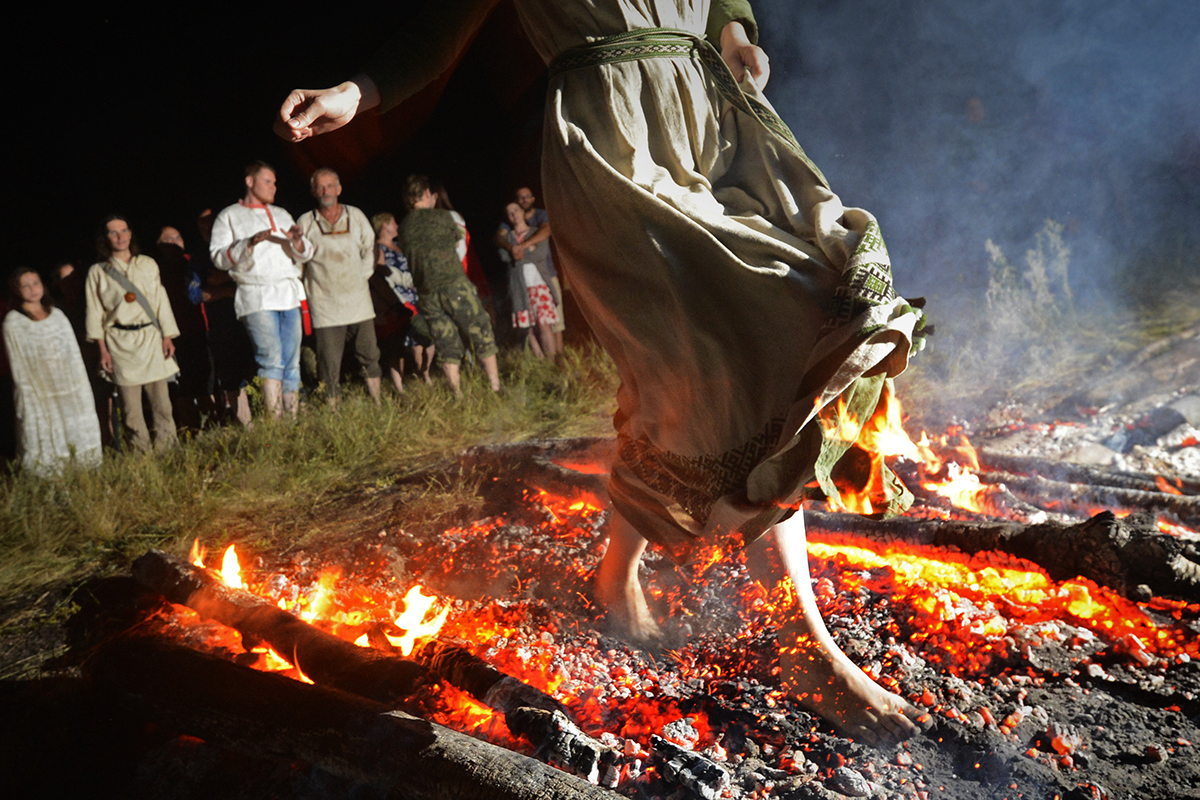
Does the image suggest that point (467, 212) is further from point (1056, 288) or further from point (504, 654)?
point (504, 654)

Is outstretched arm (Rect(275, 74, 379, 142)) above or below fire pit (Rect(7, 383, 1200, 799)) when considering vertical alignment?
above

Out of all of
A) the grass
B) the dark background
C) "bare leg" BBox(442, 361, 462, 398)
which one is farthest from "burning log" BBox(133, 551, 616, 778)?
the dark background

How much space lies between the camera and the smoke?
6.05 meters

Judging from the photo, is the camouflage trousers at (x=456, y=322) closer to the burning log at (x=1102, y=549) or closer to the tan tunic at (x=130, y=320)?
the tan tunic at (x=130, y=320)

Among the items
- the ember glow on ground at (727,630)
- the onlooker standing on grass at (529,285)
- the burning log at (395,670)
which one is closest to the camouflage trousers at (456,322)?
the onlooker standing on grass at (529,285)

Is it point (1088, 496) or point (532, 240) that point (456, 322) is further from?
point (1088, 496)

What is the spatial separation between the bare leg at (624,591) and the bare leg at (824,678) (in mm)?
440

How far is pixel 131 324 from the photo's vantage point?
5367 mm

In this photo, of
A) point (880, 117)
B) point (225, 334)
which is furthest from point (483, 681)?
point (880, 117)

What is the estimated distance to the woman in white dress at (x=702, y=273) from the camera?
160 cm

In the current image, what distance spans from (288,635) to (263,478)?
2301 millimetres

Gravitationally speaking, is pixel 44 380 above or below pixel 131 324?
below

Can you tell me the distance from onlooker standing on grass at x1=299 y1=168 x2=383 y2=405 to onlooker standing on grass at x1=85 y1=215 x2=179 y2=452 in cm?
114

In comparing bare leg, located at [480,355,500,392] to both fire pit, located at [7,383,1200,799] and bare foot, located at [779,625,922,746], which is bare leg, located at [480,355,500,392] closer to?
fire pit, located at [7,383,1200,799]
